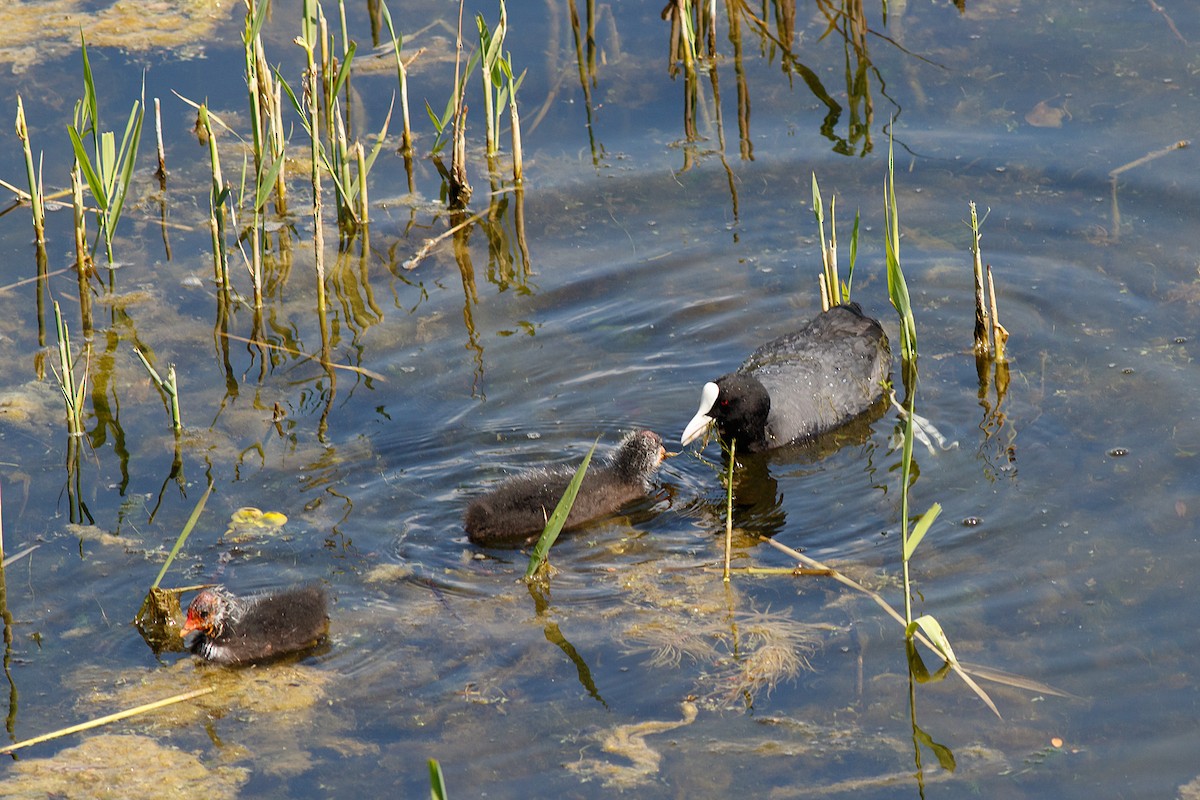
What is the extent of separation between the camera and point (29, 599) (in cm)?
446

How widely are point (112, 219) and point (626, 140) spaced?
2.60 m

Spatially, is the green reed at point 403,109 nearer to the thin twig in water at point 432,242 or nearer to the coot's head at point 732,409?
the thin twig in water at point 432,242

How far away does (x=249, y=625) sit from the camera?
4.20 metres

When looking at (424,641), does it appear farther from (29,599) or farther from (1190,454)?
(1190,454)

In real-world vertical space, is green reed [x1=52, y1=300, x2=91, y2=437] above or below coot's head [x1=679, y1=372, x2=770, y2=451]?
above

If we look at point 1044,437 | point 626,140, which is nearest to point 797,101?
point 626,140

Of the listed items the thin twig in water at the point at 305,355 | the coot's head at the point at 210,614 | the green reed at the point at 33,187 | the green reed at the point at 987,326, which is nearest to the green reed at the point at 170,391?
the thin twig in water at the point at 305,355

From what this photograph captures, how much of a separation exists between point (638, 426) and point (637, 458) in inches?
20.5

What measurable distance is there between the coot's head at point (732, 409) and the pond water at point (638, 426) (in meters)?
0.16

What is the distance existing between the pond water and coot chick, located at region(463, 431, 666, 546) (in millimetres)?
82

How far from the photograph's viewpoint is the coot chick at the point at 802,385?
5.46 meters

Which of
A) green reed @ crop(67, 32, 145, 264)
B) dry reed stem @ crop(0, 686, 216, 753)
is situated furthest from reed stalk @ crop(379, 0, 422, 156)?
dry reed stem @ crop(0, 686, 216, 753)

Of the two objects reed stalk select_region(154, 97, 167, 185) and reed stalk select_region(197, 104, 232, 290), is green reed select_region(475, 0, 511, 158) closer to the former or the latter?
reed stalk select_region(197, 104, 232, 290)

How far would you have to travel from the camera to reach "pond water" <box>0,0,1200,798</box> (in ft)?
12.8
